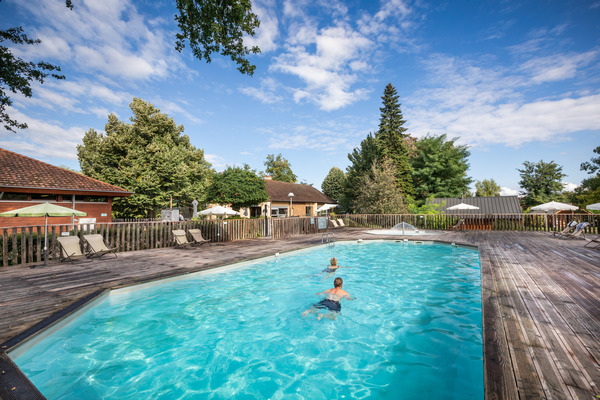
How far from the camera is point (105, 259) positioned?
830 cm

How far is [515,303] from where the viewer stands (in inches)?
152

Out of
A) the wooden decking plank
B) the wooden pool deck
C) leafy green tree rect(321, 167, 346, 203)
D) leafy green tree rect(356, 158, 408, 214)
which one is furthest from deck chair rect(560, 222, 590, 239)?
leafy green tree rect(321, 167, 346, 203)

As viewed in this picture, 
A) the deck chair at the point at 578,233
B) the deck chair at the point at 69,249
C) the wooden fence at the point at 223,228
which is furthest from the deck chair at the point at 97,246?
the deck chair at the point at 578,233

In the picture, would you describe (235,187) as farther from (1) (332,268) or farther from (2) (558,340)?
(2) (558,340)

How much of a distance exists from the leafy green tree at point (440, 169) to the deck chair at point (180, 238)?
31999 mm

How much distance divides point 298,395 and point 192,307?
3311 millimetres

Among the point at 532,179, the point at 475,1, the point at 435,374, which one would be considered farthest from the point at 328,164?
the point at 435,374

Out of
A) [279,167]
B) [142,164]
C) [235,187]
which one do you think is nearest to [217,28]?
[235,187]

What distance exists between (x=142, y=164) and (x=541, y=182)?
180 feet

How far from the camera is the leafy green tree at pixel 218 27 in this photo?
692cm

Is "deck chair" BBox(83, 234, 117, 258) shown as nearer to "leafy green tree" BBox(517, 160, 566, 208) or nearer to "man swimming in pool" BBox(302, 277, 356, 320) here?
"man swimming in pool" BBox(302, 277, 356, 320)

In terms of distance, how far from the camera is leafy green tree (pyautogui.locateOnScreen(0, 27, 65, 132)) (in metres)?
10.2

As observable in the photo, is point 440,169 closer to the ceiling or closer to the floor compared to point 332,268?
closer to the ceiling

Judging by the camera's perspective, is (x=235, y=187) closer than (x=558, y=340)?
No
